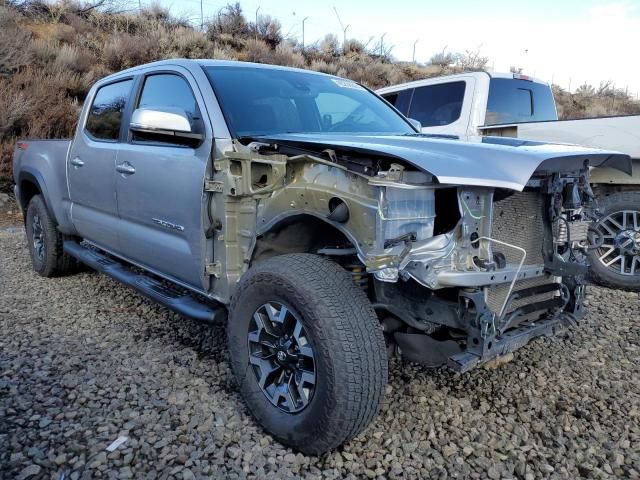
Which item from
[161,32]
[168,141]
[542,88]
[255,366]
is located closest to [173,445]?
[255,366]

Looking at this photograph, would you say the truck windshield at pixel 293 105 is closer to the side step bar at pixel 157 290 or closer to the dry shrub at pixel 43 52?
the side step bar at pixel 157 290

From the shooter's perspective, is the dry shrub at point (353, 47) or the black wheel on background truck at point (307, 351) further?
the dry shrub at point (353, 47)

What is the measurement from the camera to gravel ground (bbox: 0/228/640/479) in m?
2.50

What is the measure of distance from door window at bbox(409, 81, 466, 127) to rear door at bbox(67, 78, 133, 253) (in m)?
3.78

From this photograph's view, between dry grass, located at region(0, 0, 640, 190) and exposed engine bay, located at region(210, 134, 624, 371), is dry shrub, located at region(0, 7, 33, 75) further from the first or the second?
exposed engine bay, located at region(210, 134, 624, 371)

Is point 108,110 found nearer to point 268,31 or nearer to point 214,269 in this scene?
point 214,269

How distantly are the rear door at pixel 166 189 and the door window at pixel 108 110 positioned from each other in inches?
11.8

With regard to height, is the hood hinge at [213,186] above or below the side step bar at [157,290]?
above

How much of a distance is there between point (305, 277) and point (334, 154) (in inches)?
23.9

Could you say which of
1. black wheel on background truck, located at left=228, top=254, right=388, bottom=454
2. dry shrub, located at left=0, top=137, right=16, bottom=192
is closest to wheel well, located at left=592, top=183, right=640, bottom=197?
black wheel on background truck, located at left=228, top=254, right=388, bottom=454

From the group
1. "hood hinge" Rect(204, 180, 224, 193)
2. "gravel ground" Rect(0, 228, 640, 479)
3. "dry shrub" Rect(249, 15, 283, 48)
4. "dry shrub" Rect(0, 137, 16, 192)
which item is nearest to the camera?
"gravel ground" Rect(0, 228, 640, 479)

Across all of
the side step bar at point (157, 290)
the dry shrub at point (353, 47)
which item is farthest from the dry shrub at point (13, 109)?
the dry shrub at point (353, 47)

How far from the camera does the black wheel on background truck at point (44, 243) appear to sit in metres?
5.48

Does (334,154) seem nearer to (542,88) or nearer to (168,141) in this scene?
(168,141)
